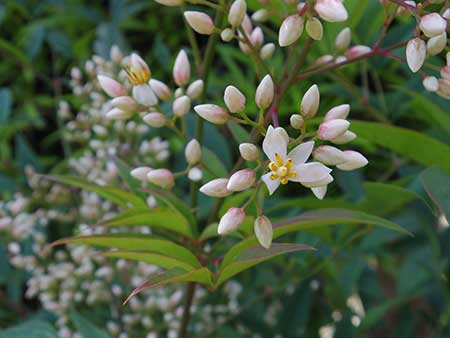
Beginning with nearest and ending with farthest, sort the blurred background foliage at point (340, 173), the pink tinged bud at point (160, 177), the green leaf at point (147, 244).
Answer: the green leaf at point (147, 244)
the pink tinged bud at point (160, 177)
the blurred background foliage at point (340, 173)

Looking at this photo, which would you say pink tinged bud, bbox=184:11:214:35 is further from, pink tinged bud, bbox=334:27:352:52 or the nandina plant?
pink tinged bud, bbox=334:27:352:52

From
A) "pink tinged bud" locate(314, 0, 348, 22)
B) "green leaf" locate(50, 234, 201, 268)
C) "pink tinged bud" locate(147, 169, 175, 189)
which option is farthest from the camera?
"pink tinged bud" locate(147, 169, 175, 189)

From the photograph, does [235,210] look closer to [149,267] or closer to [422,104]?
[422,104]

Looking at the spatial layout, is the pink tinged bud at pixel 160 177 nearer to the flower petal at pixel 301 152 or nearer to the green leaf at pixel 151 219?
the green leaf at pixel 151 219

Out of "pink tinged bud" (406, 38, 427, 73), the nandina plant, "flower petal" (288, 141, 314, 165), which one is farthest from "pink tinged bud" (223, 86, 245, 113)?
"pink tinged bud" (406, 38, 427, 73)

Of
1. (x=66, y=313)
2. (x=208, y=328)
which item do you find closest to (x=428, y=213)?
(x=208, y=328)

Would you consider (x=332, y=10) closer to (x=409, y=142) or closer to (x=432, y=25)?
(x=432, y=25)

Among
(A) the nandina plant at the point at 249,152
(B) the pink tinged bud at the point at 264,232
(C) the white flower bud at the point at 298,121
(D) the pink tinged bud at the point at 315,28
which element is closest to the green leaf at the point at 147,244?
(A) the nandina plant at the point at 249,152
